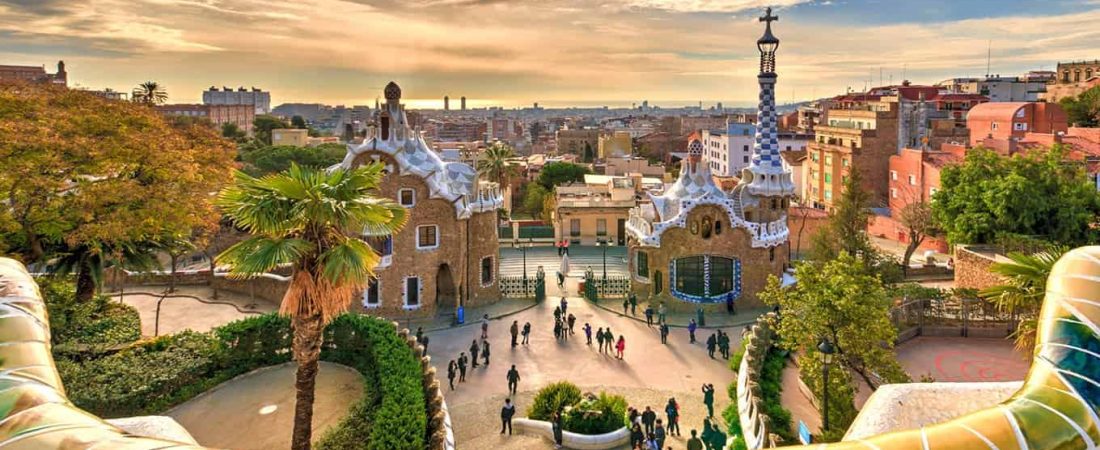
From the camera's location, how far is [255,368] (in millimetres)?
20891

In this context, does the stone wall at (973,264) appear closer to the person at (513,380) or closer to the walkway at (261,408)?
the person at (513,380)

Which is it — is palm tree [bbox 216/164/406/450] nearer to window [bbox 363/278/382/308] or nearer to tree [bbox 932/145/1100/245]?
window [bbox 363/278/382/308]

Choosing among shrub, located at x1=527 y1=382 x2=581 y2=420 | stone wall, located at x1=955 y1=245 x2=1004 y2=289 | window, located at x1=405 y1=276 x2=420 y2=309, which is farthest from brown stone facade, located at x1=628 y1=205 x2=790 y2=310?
shrub, located at x1=527 y1=382 x2=581 y2=420

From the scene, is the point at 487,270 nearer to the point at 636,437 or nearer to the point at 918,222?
the point at 636,437

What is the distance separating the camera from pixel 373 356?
19.8m

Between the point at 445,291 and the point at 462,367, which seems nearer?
the point at 462,367

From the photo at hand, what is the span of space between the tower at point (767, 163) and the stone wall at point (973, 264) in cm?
808

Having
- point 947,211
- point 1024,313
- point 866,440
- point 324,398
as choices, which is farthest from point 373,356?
point 947,211

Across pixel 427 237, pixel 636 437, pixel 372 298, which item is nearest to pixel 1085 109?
pixel 427 237

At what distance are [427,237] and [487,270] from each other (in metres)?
4.01

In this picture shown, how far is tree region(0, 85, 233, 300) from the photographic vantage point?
2092 cm

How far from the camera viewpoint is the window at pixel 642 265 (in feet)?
114

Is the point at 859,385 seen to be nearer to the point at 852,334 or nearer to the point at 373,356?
the point at 852,334

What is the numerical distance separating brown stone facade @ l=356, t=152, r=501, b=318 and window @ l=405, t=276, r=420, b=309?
110 mm
